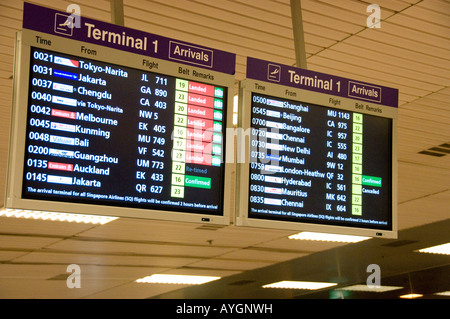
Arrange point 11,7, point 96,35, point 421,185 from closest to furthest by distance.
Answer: point 96,35, point 11,7, point 421,185

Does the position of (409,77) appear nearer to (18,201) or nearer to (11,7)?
(11,7)

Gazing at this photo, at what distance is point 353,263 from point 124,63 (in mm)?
12741

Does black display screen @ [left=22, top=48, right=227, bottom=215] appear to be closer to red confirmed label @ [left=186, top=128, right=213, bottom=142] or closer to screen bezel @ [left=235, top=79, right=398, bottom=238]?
red confirmed label @ [left=186, top=128, right=213, bottom=142]

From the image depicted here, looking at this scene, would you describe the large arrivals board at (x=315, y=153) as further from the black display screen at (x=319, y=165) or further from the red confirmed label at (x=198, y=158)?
the red confirmed label at (x=198, y=158)

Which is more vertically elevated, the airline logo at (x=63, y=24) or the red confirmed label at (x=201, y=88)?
the airline logo at (x=63, y=24)

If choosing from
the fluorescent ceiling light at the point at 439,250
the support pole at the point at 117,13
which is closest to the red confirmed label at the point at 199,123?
the support pole at the point at 117,13

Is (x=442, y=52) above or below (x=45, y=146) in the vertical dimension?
above

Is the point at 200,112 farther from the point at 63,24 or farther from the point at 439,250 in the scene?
the point at 439,250

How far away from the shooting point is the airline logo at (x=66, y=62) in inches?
175

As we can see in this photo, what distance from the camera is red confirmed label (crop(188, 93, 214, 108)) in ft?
16.2

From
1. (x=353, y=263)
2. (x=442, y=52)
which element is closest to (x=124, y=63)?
(x=442, y=52)

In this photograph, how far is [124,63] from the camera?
468cm

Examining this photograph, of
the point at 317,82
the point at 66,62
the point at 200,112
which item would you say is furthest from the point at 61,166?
the point at 317,82

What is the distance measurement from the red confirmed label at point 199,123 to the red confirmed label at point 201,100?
0.10m
